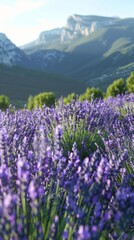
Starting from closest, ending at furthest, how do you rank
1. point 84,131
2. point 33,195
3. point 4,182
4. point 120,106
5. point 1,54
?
point 33,195
point 4,182
point 84,131
point 120,106
point 1,54

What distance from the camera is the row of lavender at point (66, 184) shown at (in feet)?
4.78

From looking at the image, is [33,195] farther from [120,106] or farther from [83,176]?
[120,106]

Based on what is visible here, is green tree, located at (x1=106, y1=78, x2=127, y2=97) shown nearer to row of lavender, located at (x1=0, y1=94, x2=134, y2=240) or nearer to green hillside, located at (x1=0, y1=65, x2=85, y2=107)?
row of lavender, located at (x1=0, y1=94, x2=134, y2=240)

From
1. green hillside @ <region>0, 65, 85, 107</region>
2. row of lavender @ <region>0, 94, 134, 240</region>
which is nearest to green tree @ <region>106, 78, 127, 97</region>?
row of lavender @ <region>0, 94, 134, 240</region>

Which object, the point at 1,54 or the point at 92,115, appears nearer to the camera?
the point at 92,115

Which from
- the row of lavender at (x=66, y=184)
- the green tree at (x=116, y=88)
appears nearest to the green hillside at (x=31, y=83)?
the green tree at (x=116, y=88)

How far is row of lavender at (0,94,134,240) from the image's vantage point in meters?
1.46

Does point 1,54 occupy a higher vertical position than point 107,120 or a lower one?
higher

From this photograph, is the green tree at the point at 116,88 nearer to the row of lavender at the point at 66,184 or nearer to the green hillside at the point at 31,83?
the row of lavender at the point at 66,184

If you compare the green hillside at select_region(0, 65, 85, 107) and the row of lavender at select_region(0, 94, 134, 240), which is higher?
the green hillside at select_region(0, 65, 85, 107)

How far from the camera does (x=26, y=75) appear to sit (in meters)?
157

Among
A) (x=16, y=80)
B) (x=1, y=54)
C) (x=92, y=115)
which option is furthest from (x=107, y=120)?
(x=1, y=54)

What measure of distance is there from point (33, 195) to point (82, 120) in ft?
11.4

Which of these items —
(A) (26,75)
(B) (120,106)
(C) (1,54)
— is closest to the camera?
(B) (120,106)
